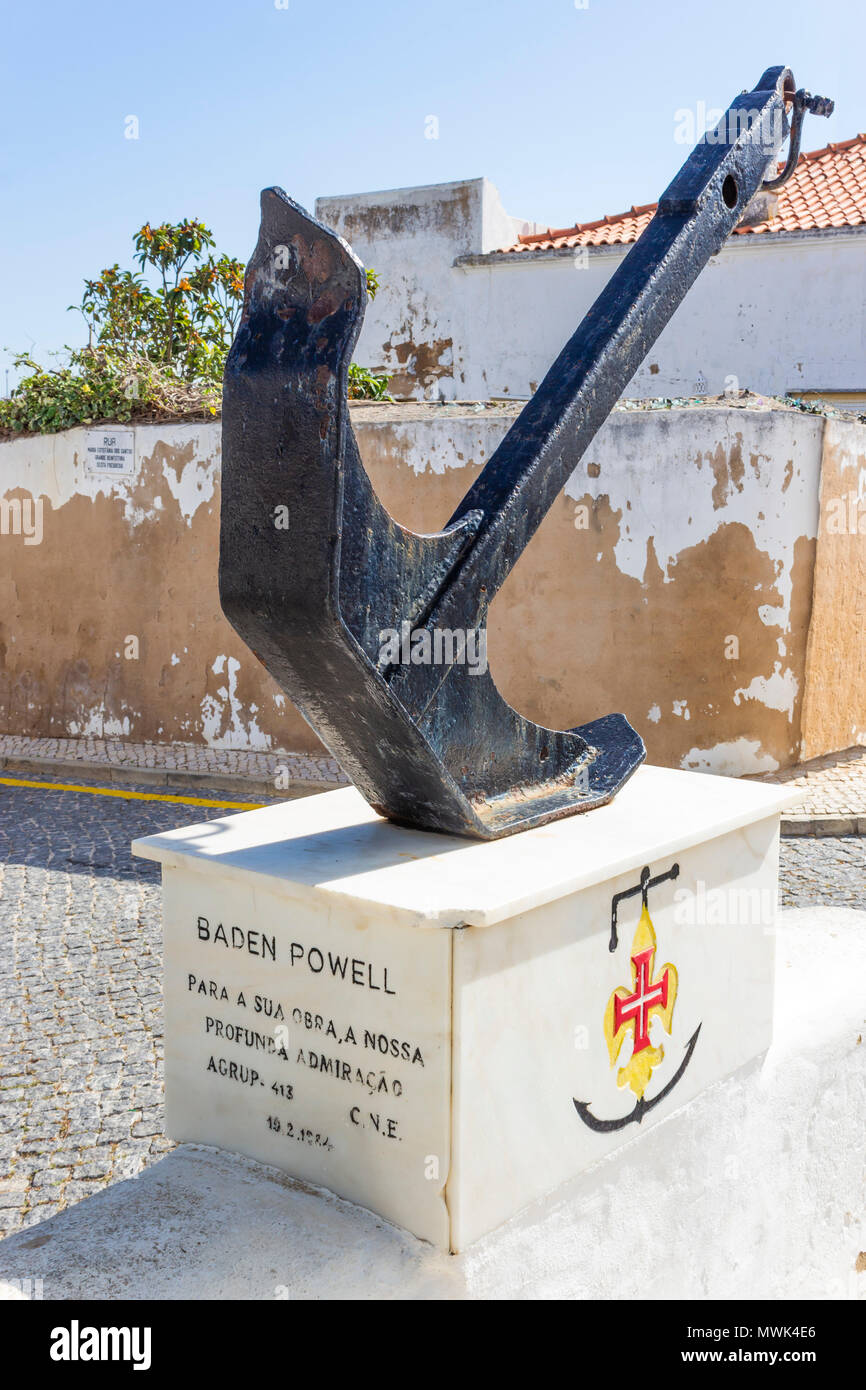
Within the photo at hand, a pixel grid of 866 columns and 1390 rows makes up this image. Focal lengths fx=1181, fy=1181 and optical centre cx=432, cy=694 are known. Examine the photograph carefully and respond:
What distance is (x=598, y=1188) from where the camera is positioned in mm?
2352

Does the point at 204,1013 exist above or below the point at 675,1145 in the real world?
above

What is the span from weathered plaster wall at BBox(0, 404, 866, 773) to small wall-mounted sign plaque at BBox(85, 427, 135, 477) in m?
0.08

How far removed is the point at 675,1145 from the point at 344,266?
6.29 feet

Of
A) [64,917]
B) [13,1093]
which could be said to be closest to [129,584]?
[64,917]

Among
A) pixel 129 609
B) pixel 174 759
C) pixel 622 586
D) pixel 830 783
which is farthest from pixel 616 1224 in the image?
pixel 129 609

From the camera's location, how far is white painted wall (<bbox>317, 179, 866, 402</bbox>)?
15.4 metres

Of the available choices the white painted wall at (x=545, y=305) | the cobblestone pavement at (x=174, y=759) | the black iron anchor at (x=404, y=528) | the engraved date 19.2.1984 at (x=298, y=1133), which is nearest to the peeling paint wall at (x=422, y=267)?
the white painted wall at (x=545, y=305)

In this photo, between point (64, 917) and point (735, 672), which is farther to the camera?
point (735, 672)

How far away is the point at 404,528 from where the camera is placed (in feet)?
6.88

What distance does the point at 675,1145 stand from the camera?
2.56m
